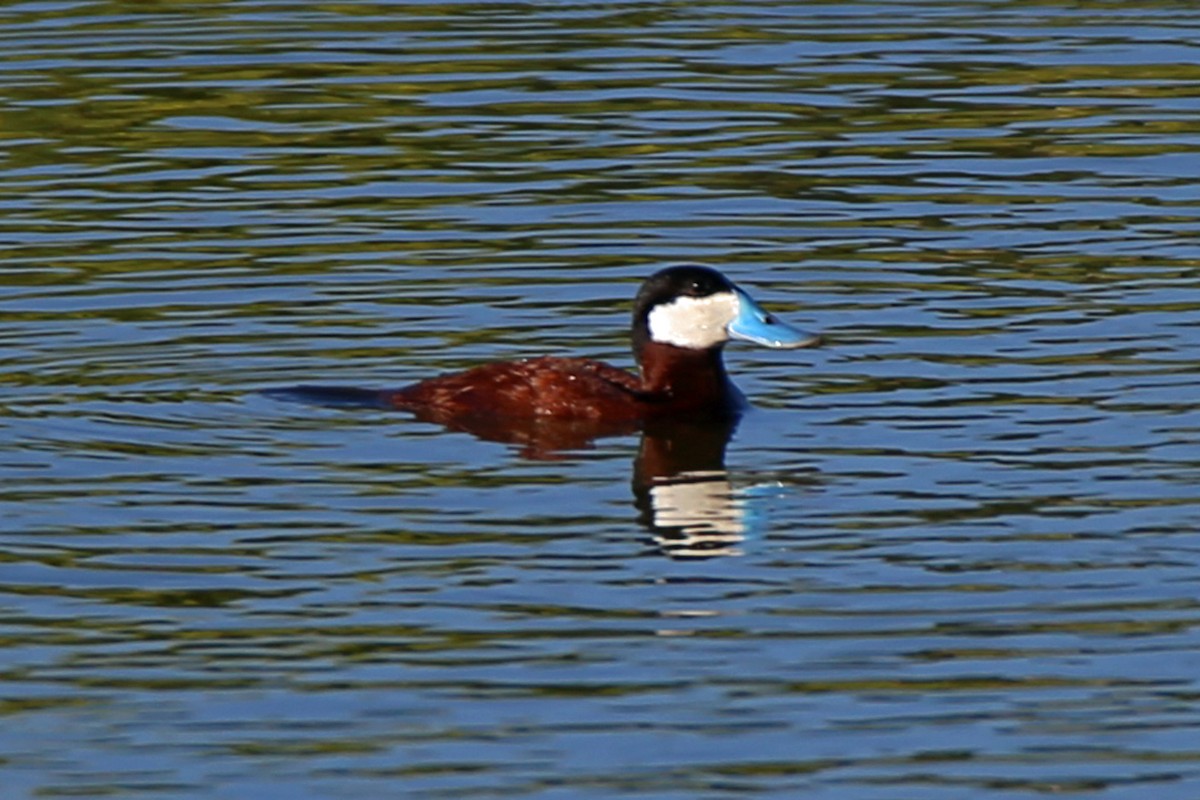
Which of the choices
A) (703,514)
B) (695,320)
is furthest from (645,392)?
(703,514)

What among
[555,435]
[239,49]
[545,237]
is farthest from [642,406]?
[239,49]

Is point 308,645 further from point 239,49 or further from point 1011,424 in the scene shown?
point 239,49

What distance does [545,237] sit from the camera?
1386 centimetres

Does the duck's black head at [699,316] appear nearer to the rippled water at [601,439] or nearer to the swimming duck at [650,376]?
the swimming duck at [650,376]

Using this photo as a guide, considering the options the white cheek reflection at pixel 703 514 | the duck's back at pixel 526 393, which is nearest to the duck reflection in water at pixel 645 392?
the duck's back at pixel 526 393

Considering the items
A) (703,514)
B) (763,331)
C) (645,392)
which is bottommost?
(703,514)

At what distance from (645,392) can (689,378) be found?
0.59 ft

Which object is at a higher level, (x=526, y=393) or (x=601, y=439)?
(x=526, y=393)

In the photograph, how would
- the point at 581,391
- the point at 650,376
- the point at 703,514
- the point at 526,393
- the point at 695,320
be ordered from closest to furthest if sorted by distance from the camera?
the point at 703,514 < the point at 526,393 < the point at 581,391 < the point at 695,320 < the point at 650,376

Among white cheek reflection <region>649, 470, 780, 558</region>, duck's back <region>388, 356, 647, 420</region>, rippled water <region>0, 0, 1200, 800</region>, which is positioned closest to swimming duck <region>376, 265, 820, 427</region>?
duck's back <region>388, 356, 647, 420</region>

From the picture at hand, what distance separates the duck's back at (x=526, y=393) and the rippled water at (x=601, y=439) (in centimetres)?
15

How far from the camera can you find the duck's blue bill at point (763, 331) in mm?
11398

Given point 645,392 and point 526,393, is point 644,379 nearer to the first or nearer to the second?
point 645,392

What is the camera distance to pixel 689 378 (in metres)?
11.4
